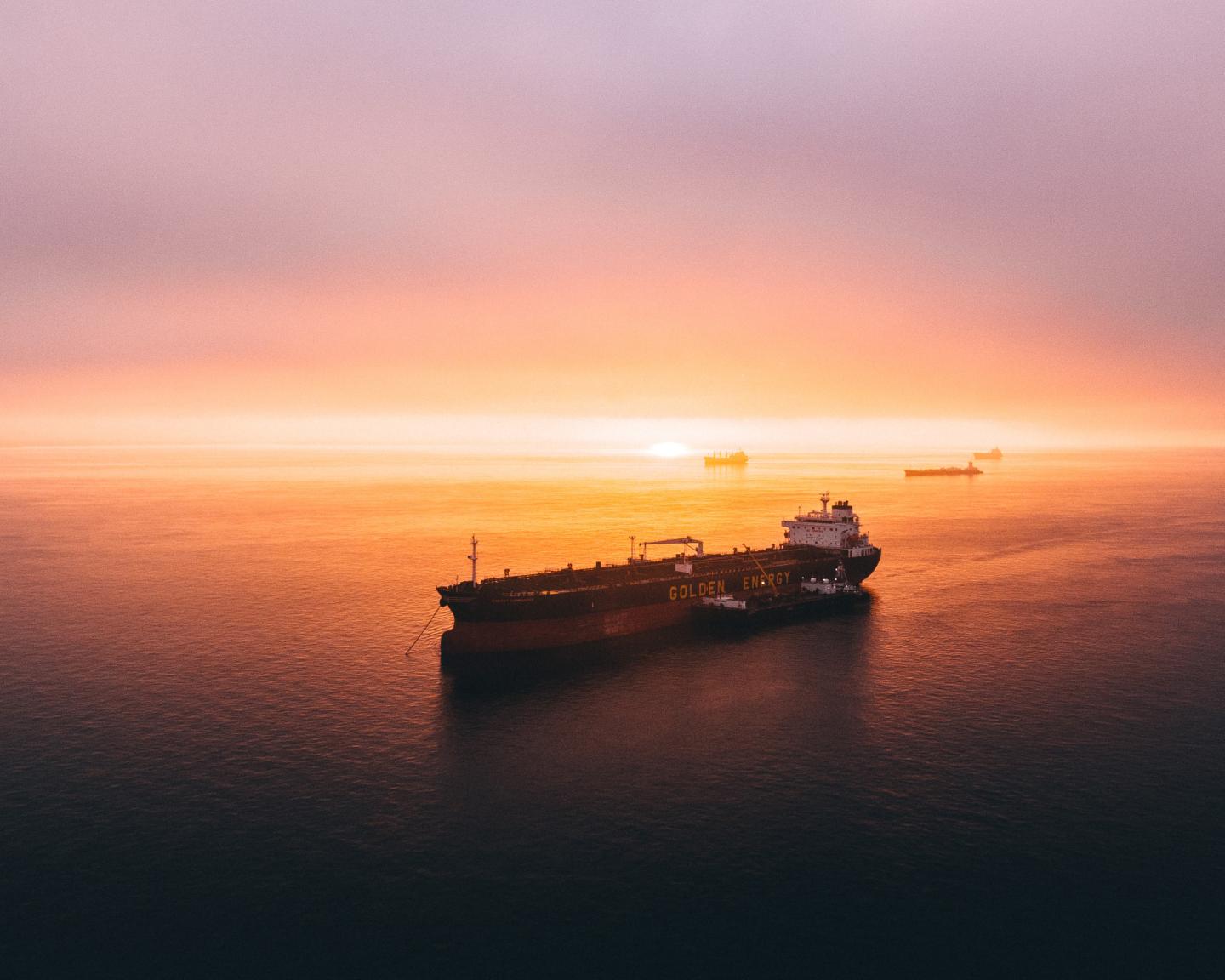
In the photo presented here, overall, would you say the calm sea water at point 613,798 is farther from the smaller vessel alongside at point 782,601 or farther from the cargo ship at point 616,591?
the cargo ship at point 616,591

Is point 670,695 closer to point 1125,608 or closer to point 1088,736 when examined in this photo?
point 1088,736

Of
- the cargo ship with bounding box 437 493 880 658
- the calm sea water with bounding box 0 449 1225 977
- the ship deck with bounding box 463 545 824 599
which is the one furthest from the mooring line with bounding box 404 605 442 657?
the ship deck with bounding box 463 545 824 599

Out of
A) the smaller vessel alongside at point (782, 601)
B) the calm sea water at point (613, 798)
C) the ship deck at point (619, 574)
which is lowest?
the calm sea water at point (613, 798)

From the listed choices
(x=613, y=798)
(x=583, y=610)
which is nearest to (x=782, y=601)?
(x=583, y=610)

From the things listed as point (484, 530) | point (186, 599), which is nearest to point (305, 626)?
point (186, 599)

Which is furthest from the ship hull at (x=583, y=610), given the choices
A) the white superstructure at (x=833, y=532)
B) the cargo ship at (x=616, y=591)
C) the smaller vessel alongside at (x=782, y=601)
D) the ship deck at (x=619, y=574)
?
the white superstructure at (x=833, y=532)

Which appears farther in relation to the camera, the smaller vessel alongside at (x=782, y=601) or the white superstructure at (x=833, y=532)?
the white superstructure at (x=833, y=532)

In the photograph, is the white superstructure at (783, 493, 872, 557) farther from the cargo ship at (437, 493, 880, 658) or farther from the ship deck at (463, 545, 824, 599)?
the ship deck at (463, 545, 824, 599)
